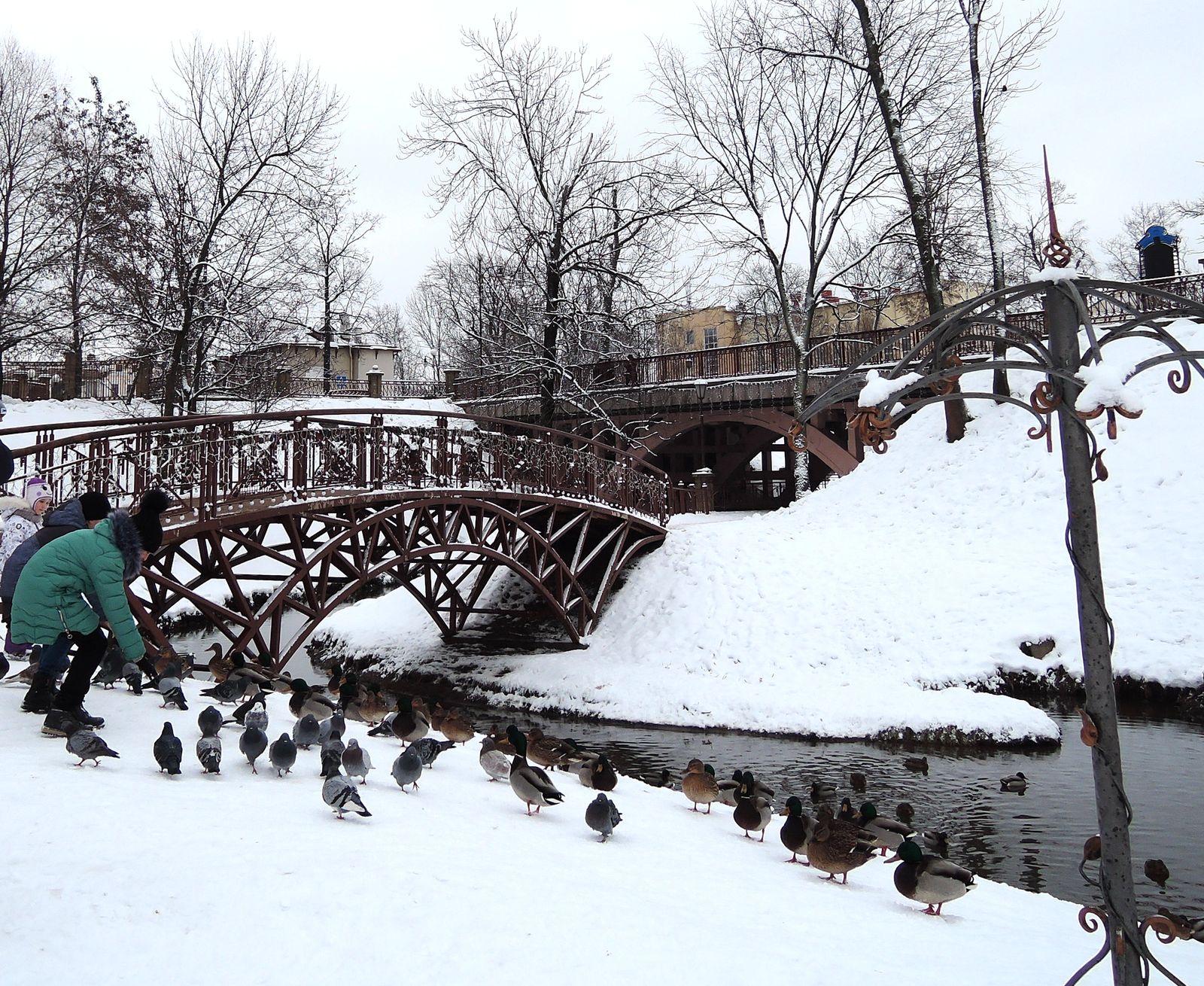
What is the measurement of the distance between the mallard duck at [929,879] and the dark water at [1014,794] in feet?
9.09

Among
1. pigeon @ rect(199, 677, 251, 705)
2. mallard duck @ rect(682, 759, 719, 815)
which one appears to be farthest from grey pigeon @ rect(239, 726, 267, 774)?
mallard duck @ rect(682, 759, 719, 815)

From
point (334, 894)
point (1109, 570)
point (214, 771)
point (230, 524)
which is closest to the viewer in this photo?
point (334, 894)

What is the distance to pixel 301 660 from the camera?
22.8 meters

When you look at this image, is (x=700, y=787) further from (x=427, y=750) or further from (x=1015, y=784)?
(x=1015, y=784)

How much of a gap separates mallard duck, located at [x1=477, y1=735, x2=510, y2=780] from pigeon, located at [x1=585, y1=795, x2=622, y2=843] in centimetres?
131

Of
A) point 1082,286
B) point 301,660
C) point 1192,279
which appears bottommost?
point 301,660

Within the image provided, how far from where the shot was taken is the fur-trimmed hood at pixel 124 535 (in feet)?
22.8

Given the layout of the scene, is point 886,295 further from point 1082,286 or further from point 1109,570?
point 1082,286

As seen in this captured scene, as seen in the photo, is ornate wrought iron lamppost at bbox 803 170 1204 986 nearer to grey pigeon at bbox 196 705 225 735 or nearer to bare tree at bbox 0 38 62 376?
grey pigeon at bbox 196 705 225 735

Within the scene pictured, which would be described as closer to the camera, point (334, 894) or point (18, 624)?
point (334, 894)

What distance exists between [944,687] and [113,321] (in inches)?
889

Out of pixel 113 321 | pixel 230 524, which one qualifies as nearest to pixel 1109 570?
pixel 230 524

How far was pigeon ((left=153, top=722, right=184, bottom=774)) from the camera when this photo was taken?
6.27 meters

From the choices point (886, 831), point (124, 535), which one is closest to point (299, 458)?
point (124, 535)
